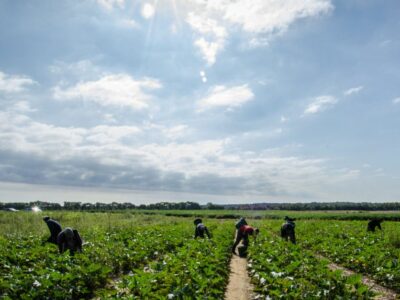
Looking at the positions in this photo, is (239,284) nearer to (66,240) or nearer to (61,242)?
(66,240)

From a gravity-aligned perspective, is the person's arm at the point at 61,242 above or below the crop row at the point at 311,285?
above

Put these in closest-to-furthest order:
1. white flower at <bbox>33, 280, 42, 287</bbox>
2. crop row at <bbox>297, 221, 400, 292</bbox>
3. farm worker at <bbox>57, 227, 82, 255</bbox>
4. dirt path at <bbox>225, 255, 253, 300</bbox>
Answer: white flower at <bbox>33, 280, 42, 287</bbox> < dirt path at <bbox>225, 255, 253, 300</bbox> < crop row at <bbox>297, 221, 400, 292</bbox> < farm worker at <bbox>57, 227, 82, 255</bbox>

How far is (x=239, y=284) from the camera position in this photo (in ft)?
34.6

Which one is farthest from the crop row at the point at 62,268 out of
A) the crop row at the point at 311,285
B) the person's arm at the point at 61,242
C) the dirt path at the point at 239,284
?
the crop row at the point at 311,285

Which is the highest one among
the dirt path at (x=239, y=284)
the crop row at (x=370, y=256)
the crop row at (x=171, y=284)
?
the crop row at (x=171, y=284)

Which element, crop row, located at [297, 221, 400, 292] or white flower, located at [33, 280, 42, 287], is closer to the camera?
white flower, located at [33, 280, 42, 287]

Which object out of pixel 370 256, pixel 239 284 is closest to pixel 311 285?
pixel 239 284

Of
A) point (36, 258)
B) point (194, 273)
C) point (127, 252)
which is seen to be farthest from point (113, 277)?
point (194, 273)

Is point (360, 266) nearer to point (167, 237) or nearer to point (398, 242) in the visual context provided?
point (398, 242)

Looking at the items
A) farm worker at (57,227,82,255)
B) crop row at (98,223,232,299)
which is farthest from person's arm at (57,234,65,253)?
crop row at (98,223,232,299)

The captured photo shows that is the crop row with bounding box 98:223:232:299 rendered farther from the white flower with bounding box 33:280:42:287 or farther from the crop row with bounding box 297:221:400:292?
the crop row with bounding box 297:221:400:292

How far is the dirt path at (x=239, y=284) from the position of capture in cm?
926

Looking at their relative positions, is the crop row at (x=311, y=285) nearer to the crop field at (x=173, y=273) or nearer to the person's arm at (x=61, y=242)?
the crop field at (x=173, y=273)

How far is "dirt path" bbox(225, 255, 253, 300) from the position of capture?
9.26m
